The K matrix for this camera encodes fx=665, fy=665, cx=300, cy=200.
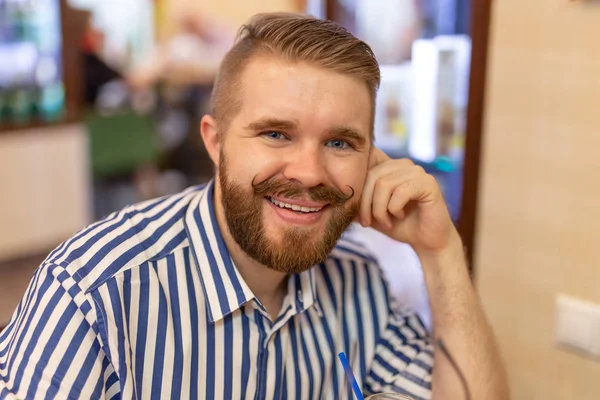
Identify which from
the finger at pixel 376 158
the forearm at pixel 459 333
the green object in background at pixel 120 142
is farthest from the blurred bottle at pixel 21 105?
the forearm at pixel 459 333

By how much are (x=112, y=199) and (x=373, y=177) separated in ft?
12.0

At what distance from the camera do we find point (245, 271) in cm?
117

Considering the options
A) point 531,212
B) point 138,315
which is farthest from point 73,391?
point 531,212

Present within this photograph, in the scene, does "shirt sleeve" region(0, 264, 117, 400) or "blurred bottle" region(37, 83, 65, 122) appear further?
"blurred bottle" region(37, 83, 65, 122)

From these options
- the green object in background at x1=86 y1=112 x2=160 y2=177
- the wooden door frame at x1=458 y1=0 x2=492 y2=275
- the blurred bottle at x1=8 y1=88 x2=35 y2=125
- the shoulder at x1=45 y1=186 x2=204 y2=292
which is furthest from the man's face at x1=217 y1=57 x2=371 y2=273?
the green object in background at x1=86 y1=112 x2=160 y2=177

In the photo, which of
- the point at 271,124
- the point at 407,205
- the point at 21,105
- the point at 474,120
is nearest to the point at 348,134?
the point at 271,124

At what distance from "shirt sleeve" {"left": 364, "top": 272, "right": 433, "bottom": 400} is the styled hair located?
0.41 m

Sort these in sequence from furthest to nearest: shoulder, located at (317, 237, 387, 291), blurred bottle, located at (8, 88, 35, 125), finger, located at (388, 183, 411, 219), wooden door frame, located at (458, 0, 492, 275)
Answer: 1. blurred bottle, located at (8, 88, 35, 125)
2. wooden door frame, located at (458, 0, 492, 275)
3. shoulder, located at (317, 237, 387, 291)
4. finger, located at (388, 183, 411, 219)

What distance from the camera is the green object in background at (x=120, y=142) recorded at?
3928mm

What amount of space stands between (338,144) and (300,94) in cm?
12

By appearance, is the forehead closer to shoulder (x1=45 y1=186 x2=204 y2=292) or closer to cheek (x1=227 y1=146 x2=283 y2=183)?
cheek (x1=227 y1=146 x2=283 y2=183)

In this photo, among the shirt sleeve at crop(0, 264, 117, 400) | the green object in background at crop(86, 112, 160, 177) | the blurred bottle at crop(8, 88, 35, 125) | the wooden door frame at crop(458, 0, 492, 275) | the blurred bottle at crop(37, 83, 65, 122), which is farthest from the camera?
the green object in background at crop(86, 112, 160, 177)

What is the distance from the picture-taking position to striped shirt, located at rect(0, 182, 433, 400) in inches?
36.4

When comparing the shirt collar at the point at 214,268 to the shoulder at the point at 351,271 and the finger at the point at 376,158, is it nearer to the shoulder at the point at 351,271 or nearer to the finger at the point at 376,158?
the shoulder at the point at 351,271
